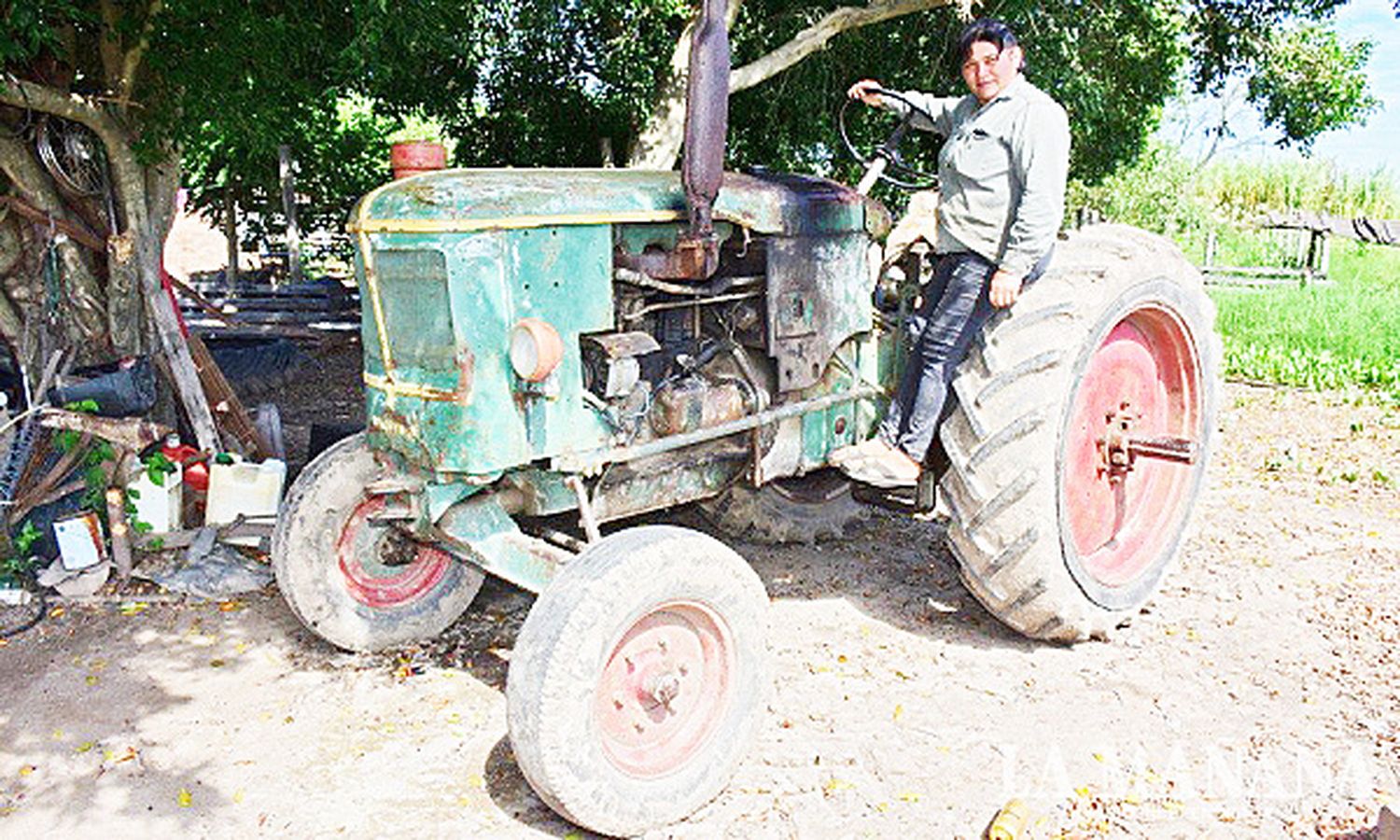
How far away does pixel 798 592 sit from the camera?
472cm

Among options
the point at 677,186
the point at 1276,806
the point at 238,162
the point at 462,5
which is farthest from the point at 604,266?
the point at 238,162

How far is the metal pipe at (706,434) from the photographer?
11.5ft

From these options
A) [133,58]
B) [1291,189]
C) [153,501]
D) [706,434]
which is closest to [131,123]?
[133,58]

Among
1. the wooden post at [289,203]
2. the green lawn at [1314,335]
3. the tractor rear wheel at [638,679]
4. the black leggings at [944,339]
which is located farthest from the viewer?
the wooden post at [289,203]

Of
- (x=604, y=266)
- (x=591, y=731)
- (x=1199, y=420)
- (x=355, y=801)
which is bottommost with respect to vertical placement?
(x=355, y=801)

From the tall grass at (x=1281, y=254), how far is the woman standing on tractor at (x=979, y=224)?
539 cm

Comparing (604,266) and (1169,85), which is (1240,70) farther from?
(604,266)

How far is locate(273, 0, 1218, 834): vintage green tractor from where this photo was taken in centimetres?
312

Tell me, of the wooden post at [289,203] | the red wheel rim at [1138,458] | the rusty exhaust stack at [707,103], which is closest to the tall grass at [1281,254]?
the red wheel rim at [1138,458]

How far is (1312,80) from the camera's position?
33.9 ft

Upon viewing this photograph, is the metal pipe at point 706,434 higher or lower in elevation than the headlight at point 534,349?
lower

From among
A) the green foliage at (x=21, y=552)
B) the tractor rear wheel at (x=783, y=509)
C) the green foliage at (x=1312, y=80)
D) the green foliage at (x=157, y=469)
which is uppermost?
the green foliage at (x=1312, y=80)

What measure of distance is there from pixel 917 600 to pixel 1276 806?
66.1 inches

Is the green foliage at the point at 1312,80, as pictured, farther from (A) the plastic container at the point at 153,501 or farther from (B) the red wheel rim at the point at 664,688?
(A) the plastic container at the point at 153,501
